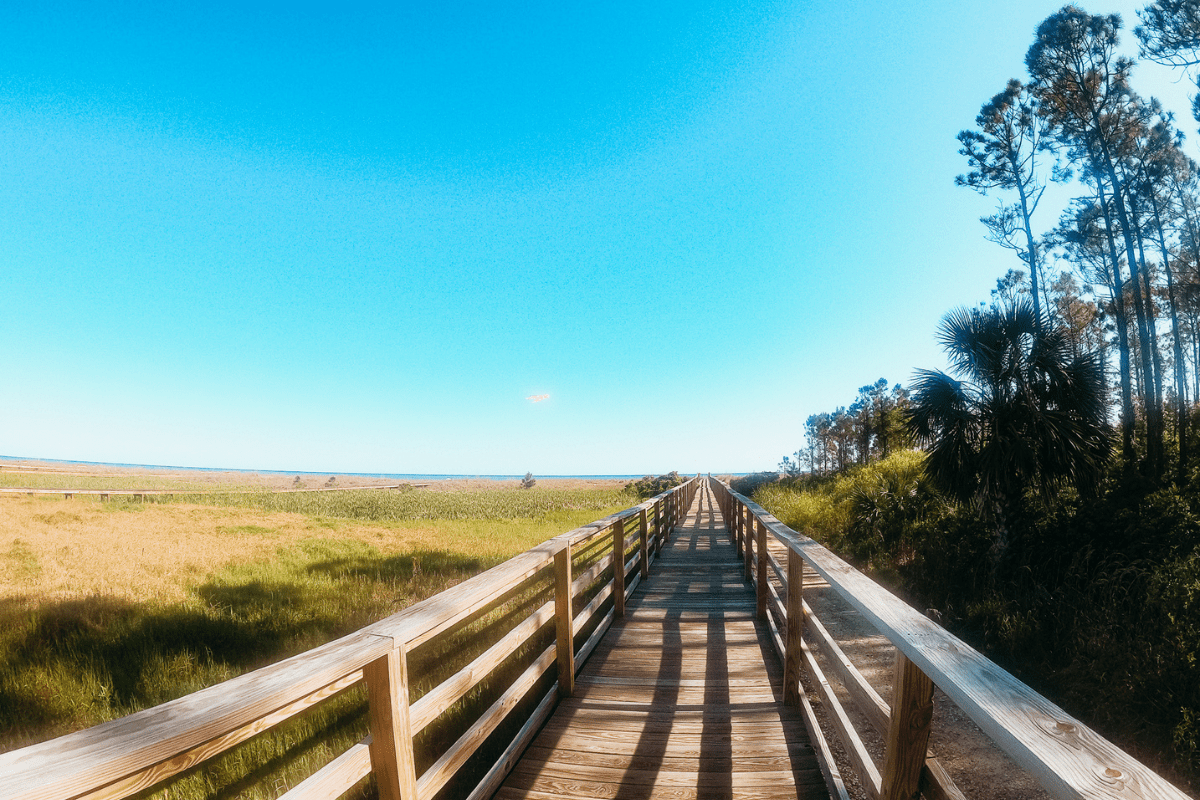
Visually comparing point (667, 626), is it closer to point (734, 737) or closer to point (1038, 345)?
point (734, 737)

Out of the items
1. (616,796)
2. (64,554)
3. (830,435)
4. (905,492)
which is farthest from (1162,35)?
(830,435)

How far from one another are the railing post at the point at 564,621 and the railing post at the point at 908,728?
2024 mm

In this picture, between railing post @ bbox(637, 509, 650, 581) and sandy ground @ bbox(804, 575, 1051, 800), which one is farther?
railing post @ bbox(637, 509, 650, 581)

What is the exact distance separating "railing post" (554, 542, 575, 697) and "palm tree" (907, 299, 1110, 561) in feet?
26.2

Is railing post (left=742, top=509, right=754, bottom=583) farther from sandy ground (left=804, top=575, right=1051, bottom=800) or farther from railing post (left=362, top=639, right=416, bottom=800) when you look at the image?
railing post (left=362, top=639, right=416, bottom=800)

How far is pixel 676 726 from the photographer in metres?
3.02

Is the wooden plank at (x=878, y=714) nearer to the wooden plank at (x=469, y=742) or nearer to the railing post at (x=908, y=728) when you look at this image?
the railing post at (x=908, y=728)

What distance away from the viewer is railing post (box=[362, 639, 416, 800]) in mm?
1497

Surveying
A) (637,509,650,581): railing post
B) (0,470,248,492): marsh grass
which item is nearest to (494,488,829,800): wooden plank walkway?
(637,509,650,581): railing post

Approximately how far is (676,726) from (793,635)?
951 millimetres

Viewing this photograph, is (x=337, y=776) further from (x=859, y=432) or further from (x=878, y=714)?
(x=859, y=432)

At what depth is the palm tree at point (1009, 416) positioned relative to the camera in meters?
7.70

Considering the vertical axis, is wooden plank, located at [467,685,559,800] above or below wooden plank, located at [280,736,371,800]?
below

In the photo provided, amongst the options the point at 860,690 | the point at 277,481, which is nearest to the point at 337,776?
the point at 860,690
